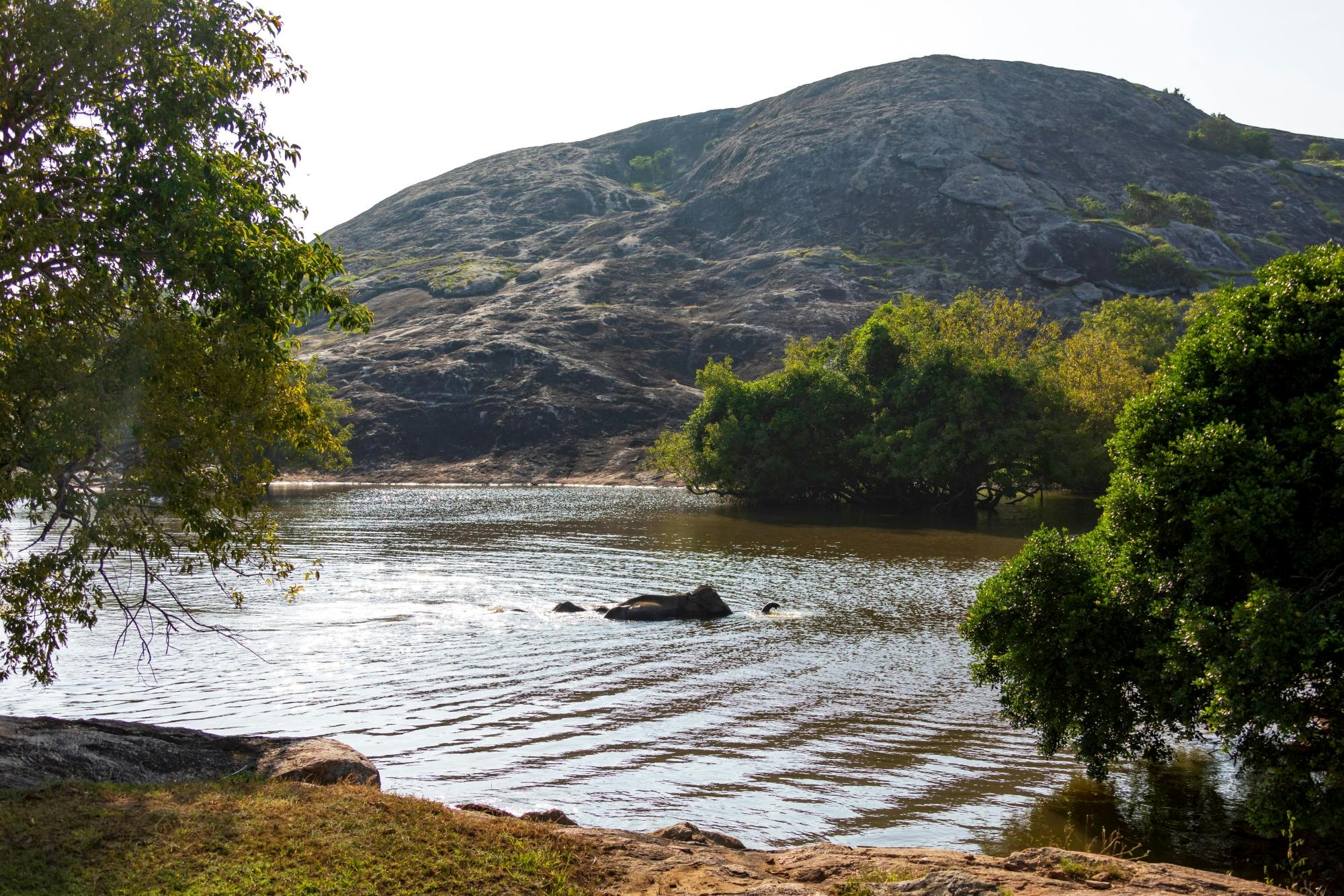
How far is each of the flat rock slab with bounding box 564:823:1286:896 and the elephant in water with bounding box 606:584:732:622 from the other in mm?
22945

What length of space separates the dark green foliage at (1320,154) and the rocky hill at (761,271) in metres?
2.35

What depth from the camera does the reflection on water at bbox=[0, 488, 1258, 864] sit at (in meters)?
17.7

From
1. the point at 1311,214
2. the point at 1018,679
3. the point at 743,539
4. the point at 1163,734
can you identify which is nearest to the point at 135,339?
the point at 1018,679

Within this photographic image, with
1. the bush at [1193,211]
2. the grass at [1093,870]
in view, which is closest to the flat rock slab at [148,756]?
the grass at [1093,870]

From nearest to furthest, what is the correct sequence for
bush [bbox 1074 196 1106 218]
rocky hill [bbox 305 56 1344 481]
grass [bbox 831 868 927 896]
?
grass [bbox 831 868 927 896] → rocky hill [bbox 305 56 1344 481] → bush [bbox 1074 196 1106 218]

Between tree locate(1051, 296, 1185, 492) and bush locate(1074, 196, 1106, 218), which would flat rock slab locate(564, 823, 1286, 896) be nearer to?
tree locate(1051, 296, 1185, 492)

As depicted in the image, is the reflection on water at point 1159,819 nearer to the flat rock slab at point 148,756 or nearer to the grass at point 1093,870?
the grass at point 1093,870

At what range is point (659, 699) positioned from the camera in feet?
83.1

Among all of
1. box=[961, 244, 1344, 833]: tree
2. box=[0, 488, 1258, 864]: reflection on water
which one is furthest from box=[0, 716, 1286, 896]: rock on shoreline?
box=[961, 244, 1344, 833]: tree

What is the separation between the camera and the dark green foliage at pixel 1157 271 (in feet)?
467

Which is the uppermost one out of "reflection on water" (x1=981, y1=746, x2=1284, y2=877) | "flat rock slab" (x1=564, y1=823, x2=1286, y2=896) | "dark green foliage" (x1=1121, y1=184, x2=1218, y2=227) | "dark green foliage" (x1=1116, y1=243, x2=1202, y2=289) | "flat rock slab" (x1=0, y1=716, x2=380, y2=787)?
"dark green foliage" (x1=1121, y1=184, x2=1218, y2=227)

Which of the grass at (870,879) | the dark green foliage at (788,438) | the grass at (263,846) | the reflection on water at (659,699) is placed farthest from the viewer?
the dark green foliage at (788,438)

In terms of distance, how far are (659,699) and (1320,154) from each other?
727 ft

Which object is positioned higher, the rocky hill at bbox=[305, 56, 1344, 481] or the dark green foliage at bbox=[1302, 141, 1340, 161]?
the dark green foliage at bbox=[1302, 141, 1340, 161]
